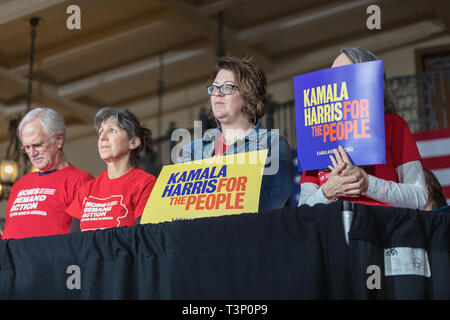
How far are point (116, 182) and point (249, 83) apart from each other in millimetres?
614

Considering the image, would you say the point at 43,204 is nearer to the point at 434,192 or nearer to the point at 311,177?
the point at 311,177

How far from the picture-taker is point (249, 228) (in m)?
1.47

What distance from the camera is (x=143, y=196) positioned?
7.07 ft

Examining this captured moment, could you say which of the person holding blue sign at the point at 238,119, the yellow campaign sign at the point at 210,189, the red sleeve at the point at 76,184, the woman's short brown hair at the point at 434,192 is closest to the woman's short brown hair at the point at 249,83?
the person holding blue sign at the point at 238,119

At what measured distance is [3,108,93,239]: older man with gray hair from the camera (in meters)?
2.28

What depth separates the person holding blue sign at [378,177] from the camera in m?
1.57

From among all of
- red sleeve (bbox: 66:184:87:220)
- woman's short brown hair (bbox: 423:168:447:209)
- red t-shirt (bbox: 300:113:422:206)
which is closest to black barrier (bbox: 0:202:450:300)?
red t-shirt (bbox: 300:113:422:206)

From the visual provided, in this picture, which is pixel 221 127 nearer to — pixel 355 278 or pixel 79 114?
pixel 355 278

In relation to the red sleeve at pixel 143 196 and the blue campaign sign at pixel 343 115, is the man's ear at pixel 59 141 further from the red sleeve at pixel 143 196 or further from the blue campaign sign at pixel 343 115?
the blue campaign sign at pixel 343 115

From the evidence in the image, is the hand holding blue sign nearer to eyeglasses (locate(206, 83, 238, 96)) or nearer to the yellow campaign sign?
the yellow campaign sign

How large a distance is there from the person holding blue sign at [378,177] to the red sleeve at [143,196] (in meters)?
0.60
